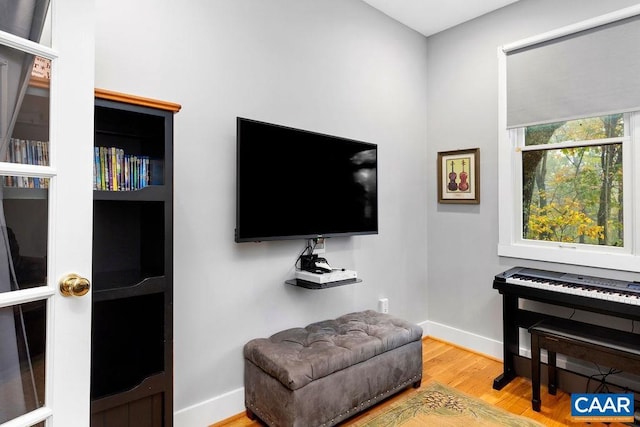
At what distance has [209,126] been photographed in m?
2.05

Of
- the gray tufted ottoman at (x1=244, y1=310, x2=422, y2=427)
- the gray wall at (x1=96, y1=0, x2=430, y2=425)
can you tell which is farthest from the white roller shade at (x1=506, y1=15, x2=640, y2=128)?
the gray tufted ottoman at (x1=244, y1=310, x2=422, y2=427)

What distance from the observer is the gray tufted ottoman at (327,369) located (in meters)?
1.84

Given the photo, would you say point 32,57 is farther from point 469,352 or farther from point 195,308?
point 469,352

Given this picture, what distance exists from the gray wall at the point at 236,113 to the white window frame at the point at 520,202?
89cm

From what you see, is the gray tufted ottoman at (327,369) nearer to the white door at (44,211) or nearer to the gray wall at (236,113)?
the gray wall at (236,113)

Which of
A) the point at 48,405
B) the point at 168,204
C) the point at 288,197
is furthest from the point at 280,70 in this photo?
the point at 48,405

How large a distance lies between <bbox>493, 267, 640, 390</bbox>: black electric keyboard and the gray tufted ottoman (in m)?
0.70

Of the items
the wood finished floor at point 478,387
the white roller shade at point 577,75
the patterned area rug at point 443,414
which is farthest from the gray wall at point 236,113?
the white roller shade at point 577,75

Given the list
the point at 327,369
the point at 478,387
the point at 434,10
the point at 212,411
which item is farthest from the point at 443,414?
the point at 434,10

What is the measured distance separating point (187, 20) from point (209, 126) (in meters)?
0.57

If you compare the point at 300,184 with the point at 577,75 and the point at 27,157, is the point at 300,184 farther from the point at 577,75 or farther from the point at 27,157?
the point at 577,75

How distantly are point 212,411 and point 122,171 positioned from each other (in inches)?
55.6

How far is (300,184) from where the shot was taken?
2297mm

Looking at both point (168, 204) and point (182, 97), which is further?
point (182, 97)
